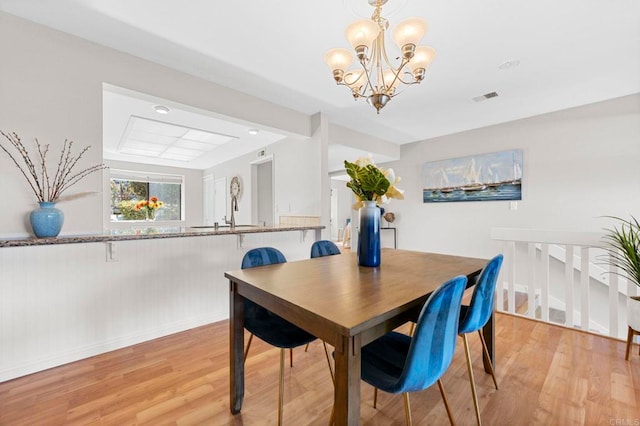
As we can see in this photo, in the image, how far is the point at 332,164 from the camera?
5809 millimetres

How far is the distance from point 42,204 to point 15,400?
1.19 m

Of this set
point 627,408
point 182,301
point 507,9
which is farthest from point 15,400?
point 507,9

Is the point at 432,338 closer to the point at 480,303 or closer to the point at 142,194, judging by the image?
the point at 480,303

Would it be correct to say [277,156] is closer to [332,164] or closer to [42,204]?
[332,164]

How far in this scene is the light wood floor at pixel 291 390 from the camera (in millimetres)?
1439

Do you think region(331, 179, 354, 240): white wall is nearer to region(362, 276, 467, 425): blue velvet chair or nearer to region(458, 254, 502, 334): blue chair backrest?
region(458, 254, 502, 334): blue chair backrest

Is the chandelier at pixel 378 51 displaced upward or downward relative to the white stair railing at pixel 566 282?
upward

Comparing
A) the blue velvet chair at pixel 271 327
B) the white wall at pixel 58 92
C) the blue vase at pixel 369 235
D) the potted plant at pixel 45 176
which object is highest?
the white wall at pixel 58 92

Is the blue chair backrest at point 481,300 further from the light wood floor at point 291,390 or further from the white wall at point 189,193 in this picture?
the white wall at point 189,193

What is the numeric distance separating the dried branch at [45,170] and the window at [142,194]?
4.33 meters

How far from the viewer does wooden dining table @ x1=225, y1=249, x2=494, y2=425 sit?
0.82m

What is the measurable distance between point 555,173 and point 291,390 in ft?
13.6

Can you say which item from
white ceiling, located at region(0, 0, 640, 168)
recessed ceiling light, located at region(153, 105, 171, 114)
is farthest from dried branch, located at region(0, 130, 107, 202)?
recessed ceiling light, located at region(153, 105, 171, 114)

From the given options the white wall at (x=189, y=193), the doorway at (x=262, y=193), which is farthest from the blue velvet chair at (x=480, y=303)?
the white wall at (x=189, y=193)
